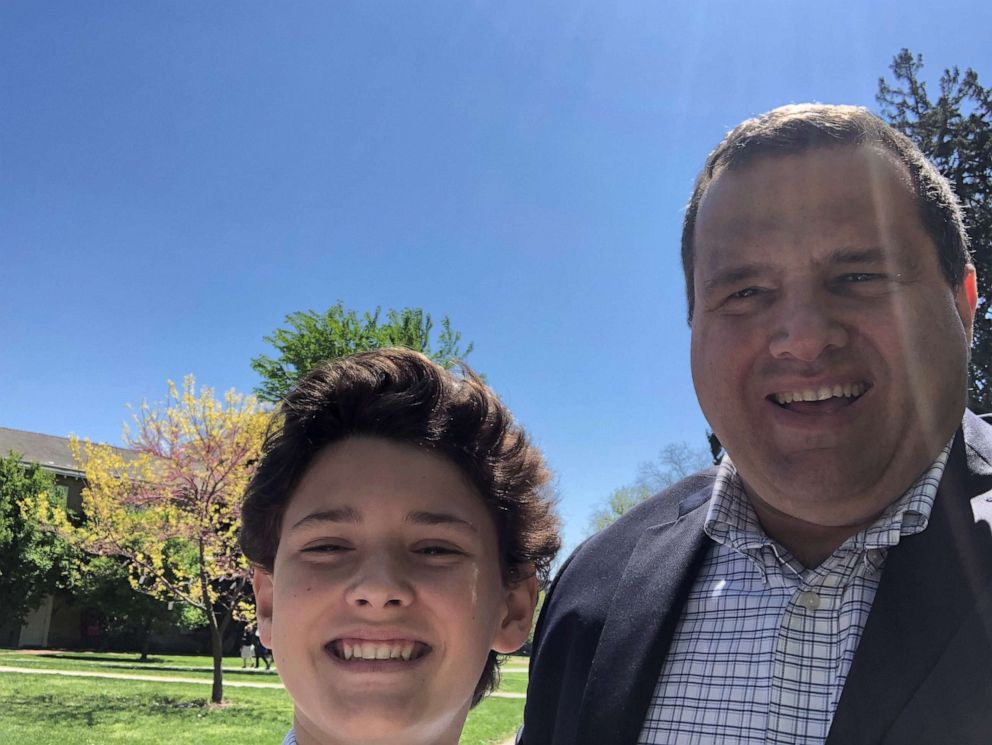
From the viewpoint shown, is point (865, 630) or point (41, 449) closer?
point (865, 630)

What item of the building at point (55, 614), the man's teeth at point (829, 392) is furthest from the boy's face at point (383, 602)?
the building at point (55, 614)

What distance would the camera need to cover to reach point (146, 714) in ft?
42.0

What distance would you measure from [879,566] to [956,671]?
1.00ft

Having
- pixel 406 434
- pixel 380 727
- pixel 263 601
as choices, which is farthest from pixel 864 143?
pixel 263 601

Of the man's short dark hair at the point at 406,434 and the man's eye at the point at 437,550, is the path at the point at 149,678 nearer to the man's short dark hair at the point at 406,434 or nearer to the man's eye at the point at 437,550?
the man's short dark hair at the point at 406,434

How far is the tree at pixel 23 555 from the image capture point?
29.8 m

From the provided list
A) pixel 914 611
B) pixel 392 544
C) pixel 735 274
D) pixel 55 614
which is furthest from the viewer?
pixel 55 614

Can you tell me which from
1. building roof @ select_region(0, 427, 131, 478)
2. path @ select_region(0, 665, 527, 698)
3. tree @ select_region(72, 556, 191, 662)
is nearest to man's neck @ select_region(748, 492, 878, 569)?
path @ select_region(0, 665, 527, 698)

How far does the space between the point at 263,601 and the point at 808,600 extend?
131 cm

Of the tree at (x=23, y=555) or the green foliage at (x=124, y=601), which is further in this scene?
the tree at (x=23, y=555)

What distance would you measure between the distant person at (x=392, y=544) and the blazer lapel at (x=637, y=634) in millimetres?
235

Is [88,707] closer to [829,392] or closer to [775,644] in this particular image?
[775,644]

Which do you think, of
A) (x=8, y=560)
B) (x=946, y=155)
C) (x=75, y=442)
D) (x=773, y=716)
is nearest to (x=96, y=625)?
(x=8, y=560)

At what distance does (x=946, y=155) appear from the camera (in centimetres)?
1606
